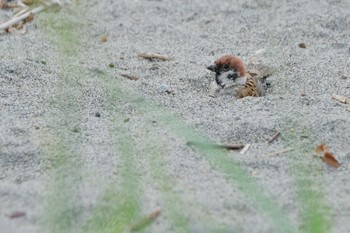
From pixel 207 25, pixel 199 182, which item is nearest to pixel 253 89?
pixel 207 25

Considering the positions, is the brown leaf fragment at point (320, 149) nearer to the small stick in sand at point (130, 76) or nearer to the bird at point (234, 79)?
the bird at point (234, 79)

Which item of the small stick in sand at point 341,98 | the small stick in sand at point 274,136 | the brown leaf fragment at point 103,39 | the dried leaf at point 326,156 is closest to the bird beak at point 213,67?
the small stick in sand at point 341,98

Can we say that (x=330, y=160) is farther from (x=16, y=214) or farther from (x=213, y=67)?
(x=213, y=67)

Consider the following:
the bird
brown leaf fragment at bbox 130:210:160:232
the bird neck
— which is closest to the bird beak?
the bird

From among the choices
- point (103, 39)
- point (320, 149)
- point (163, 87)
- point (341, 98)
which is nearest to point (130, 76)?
point (163, 87)

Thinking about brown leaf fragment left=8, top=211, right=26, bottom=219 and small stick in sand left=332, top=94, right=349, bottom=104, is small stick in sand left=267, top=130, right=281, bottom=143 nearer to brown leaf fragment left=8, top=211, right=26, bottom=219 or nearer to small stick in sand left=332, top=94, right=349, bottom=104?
small stick in sand left=332, top=94, right=349, bottom=104

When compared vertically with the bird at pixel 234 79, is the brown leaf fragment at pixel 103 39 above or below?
below

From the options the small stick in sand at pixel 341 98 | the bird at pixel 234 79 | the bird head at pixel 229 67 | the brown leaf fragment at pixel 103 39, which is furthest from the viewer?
the brown leaf fragment at pixel 103 39
